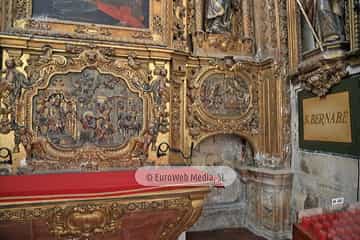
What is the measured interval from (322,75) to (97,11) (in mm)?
3060

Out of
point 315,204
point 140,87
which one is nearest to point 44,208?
point 140,87

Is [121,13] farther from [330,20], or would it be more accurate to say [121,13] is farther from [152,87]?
[330,20]

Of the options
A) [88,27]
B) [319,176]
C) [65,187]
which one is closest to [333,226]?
[319,176]

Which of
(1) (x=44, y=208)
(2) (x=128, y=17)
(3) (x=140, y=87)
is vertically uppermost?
(2) (x=128, y=17)

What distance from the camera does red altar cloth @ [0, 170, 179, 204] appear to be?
2297 mm

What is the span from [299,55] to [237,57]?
929 mm

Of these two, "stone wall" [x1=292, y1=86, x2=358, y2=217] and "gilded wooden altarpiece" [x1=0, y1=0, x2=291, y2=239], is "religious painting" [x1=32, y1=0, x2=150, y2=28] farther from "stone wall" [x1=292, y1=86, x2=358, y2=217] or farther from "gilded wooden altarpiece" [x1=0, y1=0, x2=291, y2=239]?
"stone wall" [x1=292, y1=86, x2=358, y2=217]

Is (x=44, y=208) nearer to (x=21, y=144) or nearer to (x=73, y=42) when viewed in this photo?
(x=21, y=144)

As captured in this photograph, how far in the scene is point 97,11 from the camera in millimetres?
3521

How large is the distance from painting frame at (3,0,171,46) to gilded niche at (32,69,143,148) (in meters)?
0.51

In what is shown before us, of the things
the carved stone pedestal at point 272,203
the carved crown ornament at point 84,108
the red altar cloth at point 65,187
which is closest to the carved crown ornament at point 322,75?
the carved stone pedestal at point 272,203

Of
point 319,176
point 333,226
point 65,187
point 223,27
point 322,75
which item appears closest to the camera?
point 333,226

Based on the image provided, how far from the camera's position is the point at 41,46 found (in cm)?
323

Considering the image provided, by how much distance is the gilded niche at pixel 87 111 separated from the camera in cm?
326
